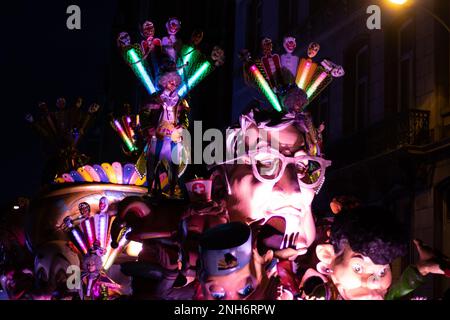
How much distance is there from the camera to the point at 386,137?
16.5 metres

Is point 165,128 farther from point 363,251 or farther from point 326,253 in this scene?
point 363,251

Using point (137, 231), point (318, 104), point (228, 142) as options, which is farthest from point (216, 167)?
point (318, 104)

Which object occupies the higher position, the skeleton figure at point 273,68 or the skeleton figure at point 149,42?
the skeleton figure at point 149,42

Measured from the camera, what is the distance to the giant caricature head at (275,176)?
8.15m

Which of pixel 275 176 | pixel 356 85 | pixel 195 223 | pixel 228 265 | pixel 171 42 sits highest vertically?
pixel 356 85

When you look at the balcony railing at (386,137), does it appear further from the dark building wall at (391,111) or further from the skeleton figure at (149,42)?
the skeleton figure at (149,42)

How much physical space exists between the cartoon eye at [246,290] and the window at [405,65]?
33.5 ft

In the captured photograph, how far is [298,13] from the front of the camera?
72.4 feet

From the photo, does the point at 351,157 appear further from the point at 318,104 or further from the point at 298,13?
the point at 298,13

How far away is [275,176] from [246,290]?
4.99ft

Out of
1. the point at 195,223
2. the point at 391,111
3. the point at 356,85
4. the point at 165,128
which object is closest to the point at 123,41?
the point at 165,128

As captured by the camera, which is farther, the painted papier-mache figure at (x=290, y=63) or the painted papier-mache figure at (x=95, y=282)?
the painted papier-mache figure at (x=95, y=282)

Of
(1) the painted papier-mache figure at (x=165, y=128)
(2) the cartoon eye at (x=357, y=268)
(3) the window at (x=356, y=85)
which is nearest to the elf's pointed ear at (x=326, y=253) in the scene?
(2) the cartoon eye at (x=357, y=268)

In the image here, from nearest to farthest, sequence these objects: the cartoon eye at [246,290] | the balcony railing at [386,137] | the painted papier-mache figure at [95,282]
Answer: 1. the cartoon eye at [246,290]
2. the painted papier-mache figure at [95,282]
3. the balcony railing at [386,137]
